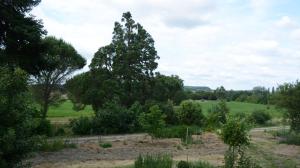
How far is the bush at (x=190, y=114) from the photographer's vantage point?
5162 centimetres

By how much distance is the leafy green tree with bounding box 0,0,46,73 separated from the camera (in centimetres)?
3139

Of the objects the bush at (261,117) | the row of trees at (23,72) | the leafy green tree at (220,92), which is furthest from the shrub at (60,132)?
the leafy green tree at (220,92)

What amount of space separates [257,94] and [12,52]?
11516cm

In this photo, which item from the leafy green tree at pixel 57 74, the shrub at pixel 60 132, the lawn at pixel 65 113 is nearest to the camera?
the shrub at pixel 60 132

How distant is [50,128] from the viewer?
3769 centimetres

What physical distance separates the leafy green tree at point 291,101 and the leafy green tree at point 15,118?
28618mm

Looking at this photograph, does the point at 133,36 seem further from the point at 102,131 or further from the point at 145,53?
the point at 102,131

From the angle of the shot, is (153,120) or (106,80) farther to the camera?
(106,80)

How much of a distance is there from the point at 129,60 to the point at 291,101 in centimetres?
2045

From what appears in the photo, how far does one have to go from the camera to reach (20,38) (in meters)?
31.9

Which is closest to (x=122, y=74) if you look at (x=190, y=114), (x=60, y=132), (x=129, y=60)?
(x=129, y=60)

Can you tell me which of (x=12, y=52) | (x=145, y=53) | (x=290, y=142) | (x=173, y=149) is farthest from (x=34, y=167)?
(x=145, y=53)

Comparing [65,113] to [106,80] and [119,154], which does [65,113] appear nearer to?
[106,80]

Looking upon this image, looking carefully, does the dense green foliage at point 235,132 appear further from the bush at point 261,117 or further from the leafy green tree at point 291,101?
the bush at point 261,117
